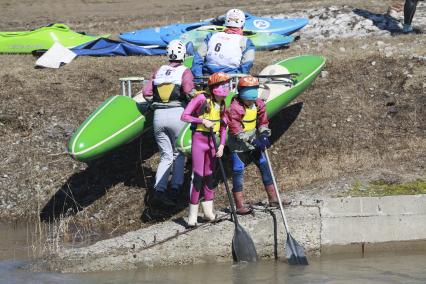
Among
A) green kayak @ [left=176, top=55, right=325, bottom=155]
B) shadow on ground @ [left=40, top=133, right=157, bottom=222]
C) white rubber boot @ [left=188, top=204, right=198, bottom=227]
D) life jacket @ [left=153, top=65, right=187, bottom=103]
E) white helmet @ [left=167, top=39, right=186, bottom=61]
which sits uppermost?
white helmet @ [left=167, top=39, right=186, bottom=61]

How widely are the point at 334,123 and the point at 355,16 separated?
655 centimetres

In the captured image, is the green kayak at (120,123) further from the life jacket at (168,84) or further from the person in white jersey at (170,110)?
the life jacket at (168,84)

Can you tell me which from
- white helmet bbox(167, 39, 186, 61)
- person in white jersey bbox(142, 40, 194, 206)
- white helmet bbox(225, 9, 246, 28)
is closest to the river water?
person in white jersey bbox(142, 40, 194, 206)

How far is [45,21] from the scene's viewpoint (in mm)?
27516

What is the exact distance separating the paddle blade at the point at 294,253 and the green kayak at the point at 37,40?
31.8 feet

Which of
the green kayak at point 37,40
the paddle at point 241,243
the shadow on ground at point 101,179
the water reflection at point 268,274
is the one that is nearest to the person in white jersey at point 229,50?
the shadow on ground at point 101,179

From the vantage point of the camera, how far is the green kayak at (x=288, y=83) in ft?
45.1

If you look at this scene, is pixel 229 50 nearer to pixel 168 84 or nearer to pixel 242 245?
pixel 168 84

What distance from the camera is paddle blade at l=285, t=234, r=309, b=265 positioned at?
1055 cm

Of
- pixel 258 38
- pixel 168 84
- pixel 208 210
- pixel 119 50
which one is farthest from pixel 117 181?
pixel 258 38

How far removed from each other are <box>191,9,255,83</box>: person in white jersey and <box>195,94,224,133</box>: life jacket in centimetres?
229

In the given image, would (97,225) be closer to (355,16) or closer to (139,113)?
(139,113)

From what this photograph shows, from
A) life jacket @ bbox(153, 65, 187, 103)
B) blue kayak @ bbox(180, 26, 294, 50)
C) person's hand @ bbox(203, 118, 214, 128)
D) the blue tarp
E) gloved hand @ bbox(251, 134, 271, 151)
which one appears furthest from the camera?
the blue tarp

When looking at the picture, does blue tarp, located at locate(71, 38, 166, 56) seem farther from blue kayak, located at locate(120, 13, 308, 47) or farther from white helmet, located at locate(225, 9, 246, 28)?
white helmet, located at locate(225, 9, 246, 28)
